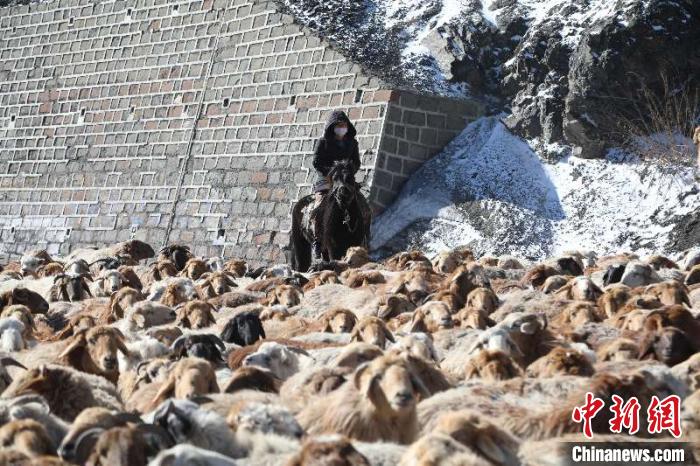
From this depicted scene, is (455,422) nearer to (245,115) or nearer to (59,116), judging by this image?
(245,115)

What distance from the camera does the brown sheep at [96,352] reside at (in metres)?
11.1

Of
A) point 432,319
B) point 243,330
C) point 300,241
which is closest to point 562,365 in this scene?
point 432,319

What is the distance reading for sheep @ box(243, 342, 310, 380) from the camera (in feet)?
34.3

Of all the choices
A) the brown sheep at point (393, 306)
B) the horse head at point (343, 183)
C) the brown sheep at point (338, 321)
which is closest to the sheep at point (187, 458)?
the brown sheep at point (338, 321)

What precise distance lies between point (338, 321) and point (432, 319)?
1079 mm

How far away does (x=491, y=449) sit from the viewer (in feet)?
22.7

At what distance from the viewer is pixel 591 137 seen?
91.1 ft

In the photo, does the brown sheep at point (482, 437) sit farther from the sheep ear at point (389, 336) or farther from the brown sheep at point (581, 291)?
the brown sheep at point (581, 291)

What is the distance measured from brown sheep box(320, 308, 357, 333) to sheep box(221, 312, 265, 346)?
616 mm

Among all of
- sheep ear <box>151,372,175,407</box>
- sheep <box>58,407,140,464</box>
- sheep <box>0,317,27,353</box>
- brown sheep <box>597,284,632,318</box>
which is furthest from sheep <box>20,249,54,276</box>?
sheep <box>58,407,140,464</box>

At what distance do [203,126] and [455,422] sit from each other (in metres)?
25.7

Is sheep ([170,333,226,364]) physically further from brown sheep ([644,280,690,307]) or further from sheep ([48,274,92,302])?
sheep ([48,274,92,302])

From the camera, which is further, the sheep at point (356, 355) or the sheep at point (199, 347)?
the sheep at point (199, 347)

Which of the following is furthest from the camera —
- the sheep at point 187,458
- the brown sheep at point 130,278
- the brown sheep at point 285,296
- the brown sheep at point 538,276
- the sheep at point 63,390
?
the brown sheep at point 130,278
